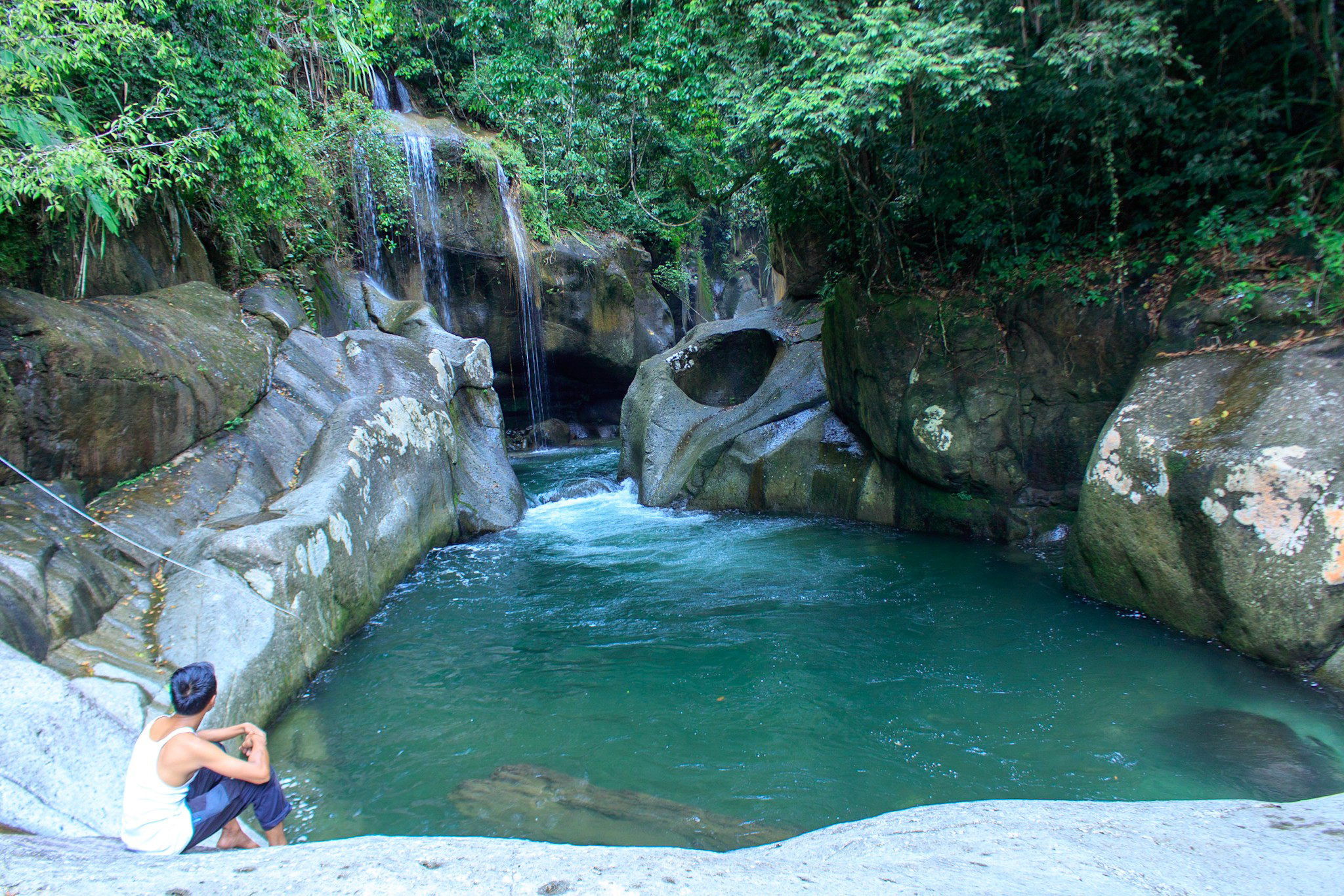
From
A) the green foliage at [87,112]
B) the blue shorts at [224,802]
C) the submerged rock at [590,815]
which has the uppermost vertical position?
the green foliage at [87,112]

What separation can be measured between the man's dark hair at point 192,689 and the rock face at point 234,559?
801 millimetres

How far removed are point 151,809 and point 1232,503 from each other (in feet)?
21.9

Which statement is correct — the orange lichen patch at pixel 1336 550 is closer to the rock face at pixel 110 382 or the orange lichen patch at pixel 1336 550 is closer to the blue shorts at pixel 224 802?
the blue shorts at pixel 224 802

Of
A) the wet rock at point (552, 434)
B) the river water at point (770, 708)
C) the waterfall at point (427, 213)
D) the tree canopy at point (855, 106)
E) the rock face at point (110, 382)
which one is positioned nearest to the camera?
the river water at point (770, 708)

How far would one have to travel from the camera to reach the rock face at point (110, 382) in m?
5.09

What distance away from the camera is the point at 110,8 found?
539cm

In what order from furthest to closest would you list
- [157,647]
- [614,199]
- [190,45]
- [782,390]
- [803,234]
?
1. [614,199]
2. [803,234]
3. [782,390]
4. [190,45]
5. [157,647]

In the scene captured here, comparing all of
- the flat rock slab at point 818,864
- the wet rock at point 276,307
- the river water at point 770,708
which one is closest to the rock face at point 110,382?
the wet rock at point 276,307

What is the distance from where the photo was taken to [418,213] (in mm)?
16031

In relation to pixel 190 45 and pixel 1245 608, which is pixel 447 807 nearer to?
pixel 1245 608

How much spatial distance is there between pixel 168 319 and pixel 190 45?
291cm

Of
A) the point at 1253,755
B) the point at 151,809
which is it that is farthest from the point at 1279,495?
the point at 151,809

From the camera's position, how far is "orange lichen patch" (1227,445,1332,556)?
4.97 meters

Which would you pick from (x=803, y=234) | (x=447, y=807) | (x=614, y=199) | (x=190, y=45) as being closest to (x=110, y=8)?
(x=190, y=45)
